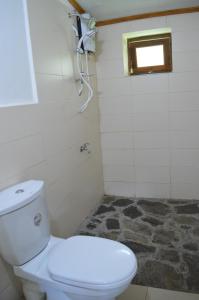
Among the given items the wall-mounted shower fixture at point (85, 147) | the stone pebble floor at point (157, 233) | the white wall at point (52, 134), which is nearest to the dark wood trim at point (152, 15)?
the white wall at point (52, 134)

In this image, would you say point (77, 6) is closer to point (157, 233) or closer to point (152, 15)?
point (152, 15)

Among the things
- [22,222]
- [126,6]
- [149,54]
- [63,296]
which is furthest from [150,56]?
[63,296]

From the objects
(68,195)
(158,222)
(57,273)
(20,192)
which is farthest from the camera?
(158,222)

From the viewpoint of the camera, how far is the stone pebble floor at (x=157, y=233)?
1737mm

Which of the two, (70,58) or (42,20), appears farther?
(70,58)

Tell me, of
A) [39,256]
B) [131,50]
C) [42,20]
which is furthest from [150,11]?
[39,256]

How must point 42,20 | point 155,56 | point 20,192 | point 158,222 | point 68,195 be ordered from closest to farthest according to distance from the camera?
point 20,192
point 42,20
point 68,195
point 158,222
point 155,56

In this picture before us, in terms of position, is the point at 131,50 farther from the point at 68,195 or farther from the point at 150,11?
the point at 68,195

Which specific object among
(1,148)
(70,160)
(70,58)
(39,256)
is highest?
(70,58)

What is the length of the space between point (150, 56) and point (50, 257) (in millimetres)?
2343

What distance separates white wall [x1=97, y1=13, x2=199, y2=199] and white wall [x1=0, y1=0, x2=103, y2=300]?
520mm

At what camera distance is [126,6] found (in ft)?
7.73

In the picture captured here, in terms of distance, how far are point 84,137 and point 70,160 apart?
40 centimetres

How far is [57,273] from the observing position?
1170mm
